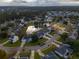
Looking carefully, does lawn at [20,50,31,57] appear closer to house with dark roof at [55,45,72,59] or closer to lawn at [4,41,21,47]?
lawn at [4,41,21,47]

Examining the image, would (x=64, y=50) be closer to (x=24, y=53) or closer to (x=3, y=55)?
(x=24, y=53)

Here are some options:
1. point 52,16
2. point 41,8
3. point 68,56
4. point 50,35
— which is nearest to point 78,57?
point 68,56

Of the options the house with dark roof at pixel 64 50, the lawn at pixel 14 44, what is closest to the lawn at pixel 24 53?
the lawn at pixel 14 44

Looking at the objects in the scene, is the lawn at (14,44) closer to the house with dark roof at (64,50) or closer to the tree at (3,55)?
the tree at (3,55)

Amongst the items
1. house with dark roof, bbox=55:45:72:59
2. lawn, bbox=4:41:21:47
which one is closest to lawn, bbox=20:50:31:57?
lawn, bbox=4:41:21:47

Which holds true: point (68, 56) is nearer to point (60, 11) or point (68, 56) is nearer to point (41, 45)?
point (41, 45)

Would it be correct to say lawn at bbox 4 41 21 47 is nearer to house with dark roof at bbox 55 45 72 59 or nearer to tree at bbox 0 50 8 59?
tree at bbox 0 50 8 59

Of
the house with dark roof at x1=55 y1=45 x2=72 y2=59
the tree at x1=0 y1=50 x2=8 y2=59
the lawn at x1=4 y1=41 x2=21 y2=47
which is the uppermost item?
the lawn at x1=4 y1=41 x2=21 y2=47

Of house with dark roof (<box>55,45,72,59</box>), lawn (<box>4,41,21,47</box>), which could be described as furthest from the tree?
house with dark roof (<box>55,45,72,59</box>)

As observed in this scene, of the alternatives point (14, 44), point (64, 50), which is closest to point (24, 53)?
point (14, 44)

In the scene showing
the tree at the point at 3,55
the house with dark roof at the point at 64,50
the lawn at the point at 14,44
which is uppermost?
the lawn at the point at 14,44

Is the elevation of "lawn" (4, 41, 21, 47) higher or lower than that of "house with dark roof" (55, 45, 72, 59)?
higher
